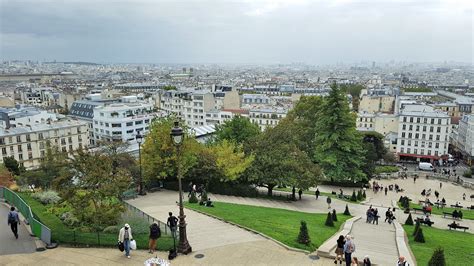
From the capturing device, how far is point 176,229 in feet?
60.6

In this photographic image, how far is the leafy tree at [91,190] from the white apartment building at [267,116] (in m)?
70.8

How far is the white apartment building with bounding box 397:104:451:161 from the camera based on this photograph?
7400cm

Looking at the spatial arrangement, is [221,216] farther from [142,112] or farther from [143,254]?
[142,112]

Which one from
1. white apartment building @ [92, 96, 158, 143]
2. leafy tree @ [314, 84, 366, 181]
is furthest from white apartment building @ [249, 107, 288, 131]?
leafy tree @ [314, 84, 366, 181]

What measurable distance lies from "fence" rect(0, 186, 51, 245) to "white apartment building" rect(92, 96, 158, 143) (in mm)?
55408

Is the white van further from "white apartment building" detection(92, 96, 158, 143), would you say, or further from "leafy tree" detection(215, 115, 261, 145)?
"white apartment building" detection(92, 96, 158, 143)

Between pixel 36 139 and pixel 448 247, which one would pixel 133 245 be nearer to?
pixel 448 247

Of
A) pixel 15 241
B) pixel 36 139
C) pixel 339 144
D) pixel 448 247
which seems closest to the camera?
pixel 15 241

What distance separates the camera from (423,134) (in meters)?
75.9

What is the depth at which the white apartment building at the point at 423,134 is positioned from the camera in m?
74.0

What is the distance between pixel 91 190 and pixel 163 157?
578 inches

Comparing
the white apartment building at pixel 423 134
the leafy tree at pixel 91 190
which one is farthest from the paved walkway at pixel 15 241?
the white apartment building at pixel 423 134

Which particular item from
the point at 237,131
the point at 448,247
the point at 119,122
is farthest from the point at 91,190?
the point at 119,122

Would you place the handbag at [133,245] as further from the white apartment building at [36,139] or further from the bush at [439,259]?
the white apartment building at [36,139]
